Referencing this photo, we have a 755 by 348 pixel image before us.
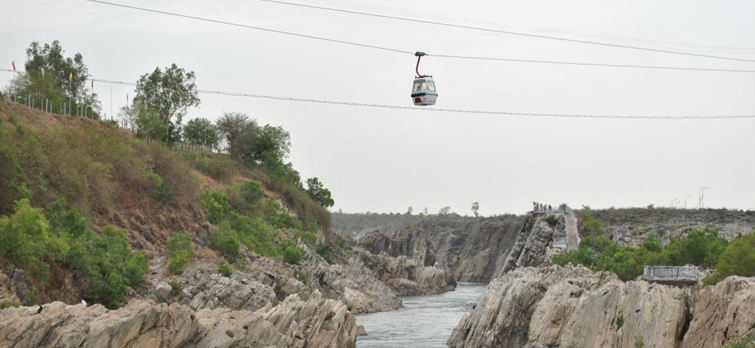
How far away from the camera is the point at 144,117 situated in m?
120

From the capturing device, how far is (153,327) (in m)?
53.6

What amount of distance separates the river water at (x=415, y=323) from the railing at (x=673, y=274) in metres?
15.6

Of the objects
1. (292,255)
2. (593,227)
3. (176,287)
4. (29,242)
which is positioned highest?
(29,242)

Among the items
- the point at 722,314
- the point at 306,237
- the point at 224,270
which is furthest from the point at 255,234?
the point at 722,314

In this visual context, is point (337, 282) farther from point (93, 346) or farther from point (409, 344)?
point (93, 346)

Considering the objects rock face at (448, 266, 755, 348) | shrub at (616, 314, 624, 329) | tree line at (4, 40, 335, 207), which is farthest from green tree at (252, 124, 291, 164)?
shrub at (616, 314, 624, 329)

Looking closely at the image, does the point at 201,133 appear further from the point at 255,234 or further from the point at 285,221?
the point at 255,234

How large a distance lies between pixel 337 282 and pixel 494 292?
2932cm

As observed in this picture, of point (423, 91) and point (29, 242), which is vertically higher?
point (423, 91)

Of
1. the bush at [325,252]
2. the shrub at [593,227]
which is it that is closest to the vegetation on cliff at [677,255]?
the shrub at [593,227]

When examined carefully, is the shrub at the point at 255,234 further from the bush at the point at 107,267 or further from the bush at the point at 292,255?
the bush at the point at 107,267

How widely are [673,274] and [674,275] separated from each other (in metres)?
0.19

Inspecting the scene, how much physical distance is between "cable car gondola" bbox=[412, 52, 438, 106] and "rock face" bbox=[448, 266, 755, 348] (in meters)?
15.3

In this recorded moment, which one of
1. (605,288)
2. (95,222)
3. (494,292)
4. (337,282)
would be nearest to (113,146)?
(95,222)
